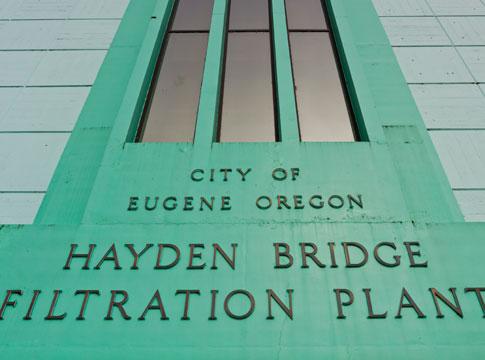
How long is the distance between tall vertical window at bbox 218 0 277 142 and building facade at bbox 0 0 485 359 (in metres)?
0.04

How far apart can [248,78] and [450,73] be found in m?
3.35

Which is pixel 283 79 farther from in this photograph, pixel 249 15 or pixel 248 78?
pixel 249 15

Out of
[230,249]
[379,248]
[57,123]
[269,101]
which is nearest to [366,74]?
[269,101]

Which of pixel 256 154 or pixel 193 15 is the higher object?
pixel 193 15

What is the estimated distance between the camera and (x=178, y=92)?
6477 millimetres

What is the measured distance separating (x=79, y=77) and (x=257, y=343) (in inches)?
211

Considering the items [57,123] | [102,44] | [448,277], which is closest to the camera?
[448,277]

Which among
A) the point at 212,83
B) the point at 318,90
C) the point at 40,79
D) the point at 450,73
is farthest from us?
the point at 40,79

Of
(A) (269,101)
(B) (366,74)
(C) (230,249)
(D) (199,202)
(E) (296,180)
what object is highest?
(B) (366,74)

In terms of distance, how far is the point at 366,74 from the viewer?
6.63m

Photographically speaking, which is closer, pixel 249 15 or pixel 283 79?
pixel 283 79

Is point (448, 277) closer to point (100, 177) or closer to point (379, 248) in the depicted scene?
point (379, 248)

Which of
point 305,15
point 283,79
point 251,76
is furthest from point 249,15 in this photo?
point 283,79

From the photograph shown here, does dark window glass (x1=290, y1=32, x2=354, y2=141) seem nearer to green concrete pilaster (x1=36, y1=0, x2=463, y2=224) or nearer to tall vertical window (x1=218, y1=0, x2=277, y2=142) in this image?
green concrete pilaster (x1=36, y1=0, x2=463, y2=224)
